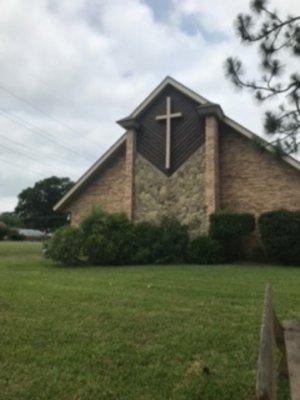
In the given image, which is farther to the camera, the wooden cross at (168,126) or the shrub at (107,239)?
the wooden cross at (168,126)

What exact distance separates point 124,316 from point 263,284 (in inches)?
188

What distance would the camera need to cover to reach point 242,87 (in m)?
6.20

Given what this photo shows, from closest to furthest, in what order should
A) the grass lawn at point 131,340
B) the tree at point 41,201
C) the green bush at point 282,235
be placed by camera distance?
the grass lawn at point 131,340 < the green bush at point 282,235 < the tree at point 41,201

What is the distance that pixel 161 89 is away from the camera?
2088cm

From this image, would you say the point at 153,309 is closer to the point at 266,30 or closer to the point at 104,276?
the point at 266,30

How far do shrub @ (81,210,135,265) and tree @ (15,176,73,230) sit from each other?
6236 cm

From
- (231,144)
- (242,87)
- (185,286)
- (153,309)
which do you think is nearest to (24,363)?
(153,309)

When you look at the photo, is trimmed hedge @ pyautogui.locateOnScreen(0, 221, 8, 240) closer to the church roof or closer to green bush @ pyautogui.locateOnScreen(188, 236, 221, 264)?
the church roof

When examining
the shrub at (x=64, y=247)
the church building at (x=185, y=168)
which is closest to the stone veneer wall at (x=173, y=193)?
the church building at (x=185, y=168)

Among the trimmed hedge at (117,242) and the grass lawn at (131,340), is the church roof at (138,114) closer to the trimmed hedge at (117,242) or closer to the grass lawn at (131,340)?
the trimmed hedge at (117,242)

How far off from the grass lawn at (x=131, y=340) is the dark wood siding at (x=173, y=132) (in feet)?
34.2

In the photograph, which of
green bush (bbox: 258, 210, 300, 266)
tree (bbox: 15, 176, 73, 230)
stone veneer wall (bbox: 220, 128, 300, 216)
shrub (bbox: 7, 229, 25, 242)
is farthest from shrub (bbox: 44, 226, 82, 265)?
tree (bbox: 15, 176, 73, 230)

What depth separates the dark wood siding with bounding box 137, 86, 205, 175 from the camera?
1989cm

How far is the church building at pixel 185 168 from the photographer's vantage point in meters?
18.5
